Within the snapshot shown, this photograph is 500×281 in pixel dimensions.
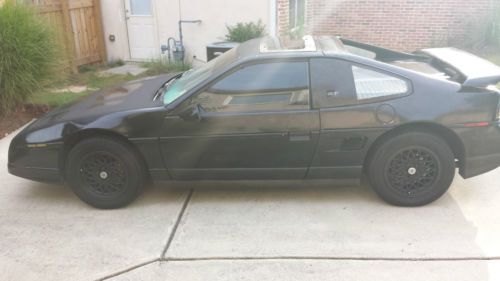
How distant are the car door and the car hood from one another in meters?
0.42

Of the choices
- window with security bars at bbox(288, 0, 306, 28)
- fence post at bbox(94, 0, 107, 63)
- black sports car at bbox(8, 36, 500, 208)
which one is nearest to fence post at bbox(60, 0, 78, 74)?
fence post at bbox(94, 0, 107, 63)

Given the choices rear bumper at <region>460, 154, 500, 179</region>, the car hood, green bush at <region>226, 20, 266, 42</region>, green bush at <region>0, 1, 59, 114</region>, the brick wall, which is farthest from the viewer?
the brick wall

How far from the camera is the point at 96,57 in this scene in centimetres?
1051

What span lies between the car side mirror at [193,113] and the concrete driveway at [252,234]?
647 millimetres

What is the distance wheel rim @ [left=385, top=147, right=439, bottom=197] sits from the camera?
3.91m

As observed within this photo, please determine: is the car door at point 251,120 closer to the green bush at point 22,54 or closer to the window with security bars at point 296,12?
the green bush at point 22,54

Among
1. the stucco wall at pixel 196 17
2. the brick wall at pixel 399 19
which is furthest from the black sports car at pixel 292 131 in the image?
the brick wall at pixel 399 19

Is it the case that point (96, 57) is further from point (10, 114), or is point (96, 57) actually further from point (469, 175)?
point (469, 175)

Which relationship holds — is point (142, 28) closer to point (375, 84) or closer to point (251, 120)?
point (251, 120)

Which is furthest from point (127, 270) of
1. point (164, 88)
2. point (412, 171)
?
point (412, 171)

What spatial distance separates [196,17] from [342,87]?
256 inches

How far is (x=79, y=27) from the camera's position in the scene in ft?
32.5

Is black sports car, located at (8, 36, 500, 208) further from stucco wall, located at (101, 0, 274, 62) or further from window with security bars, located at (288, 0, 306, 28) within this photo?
window with security bars, located at (288, 0, 306, 28)

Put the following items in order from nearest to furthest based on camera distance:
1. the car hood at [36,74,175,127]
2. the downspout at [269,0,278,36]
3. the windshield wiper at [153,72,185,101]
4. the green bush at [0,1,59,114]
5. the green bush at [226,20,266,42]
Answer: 1. the car hood at [36,74,175,127]
2. the windshield wiper at [153,72,185,101]
3. the green bush at [0,1,59,114]
4. the green bush at [226,20,266,42]
5. the downspout at [269,0,278,36]
